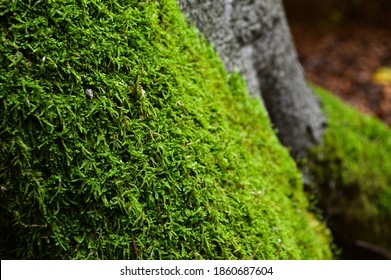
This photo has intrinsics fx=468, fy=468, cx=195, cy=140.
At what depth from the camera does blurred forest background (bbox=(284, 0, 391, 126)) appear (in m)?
5.16

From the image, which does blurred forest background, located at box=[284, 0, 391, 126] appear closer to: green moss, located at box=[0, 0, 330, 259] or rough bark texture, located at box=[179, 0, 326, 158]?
rough bark texture, located at box=[179, 0, 326, 158]

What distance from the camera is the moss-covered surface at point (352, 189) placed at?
9.86 feet

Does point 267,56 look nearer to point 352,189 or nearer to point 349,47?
point 352,189

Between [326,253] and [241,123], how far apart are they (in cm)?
83

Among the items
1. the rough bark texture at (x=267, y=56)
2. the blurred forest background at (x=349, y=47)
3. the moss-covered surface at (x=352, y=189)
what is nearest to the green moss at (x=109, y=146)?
the rough bark texture at (x=267, y=56)

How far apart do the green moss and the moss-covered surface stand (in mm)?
1387

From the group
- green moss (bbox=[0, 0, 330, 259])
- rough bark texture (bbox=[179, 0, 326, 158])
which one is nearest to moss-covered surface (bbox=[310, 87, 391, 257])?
rough bark texture (bbox=[179, 0, 326, 158])

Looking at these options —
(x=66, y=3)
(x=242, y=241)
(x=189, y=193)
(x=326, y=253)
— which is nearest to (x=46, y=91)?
(x=66, y=3)

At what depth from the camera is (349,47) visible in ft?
19.1

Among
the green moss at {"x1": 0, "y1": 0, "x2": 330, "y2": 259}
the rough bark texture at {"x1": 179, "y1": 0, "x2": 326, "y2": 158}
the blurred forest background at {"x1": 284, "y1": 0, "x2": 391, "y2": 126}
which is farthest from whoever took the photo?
the blurred forest background at {"x1": 284, "y1": 0, "x2": 391, "y2": 126}

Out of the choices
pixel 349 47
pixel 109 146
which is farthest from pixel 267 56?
pixel 349 47

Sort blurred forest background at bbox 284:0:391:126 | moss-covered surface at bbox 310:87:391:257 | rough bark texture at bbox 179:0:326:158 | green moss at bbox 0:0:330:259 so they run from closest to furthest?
green moss at bbox 0:0:330:259
rough bark texture at bbox 179:0:326:158
moss-covered surface at bbox 310:87:391:257
blurred forest background at bbox 284:0:391:126

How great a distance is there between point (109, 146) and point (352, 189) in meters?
2.02

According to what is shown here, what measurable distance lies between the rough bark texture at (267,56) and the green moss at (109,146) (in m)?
0.40
